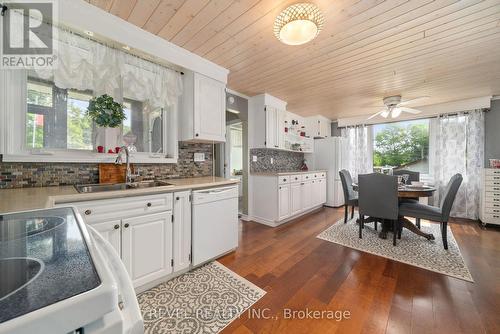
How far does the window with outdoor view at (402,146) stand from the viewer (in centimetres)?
435

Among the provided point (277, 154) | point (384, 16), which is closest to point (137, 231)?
point (384, 16)

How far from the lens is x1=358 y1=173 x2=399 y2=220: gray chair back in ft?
8.19

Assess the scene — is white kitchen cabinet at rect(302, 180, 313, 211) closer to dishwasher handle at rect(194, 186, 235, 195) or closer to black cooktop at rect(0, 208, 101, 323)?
dishwasher handle at rect(194, 186, 235, 195)

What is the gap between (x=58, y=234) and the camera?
2.02 feet

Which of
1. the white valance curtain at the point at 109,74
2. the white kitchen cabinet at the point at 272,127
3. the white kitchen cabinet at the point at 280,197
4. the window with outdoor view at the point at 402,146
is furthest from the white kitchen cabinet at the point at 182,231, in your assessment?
the window with outdoor view at the point at 402,146

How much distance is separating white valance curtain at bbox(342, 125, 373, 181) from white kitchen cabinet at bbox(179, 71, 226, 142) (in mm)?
3659

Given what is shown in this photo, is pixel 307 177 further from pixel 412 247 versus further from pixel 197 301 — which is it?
pixel 197 301

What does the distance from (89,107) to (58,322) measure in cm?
205

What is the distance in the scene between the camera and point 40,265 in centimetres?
44

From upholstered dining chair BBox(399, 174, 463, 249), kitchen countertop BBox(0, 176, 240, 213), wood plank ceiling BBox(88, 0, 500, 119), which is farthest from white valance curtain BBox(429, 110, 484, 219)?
kitchen countertop BBox(0, 176, 240, 213)

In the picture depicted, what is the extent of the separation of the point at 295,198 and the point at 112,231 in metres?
2.92

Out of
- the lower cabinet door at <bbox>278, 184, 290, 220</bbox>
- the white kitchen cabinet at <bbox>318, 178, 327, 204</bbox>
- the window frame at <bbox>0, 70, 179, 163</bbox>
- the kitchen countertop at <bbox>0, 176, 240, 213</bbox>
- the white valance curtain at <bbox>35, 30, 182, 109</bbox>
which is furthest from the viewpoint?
the white kitchen cabinet at <bbox>318, 178, 327, 204</bbox>

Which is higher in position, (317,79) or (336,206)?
(317,79)

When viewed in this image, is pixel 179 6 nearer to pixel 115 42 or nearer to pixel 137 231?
pixel 115 42
